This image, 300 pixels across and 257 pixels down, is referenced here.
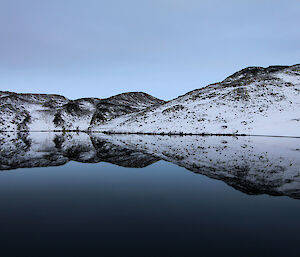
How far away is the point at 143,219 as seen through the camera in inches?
302

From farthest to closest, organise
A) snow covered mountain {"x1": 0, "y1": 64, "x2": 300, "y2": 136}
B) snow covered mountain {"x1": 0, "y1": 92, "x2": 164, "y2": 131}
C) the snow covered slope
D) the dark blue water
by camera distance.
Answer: snow covered mountain {"x1": 0, "y1": 92, "x2": 164, "y2": 131}, snow covered mountain {"x1": 0, "y1": 64, "x2": 300, "y2": 136}, the snow covered slope, the dark blue water

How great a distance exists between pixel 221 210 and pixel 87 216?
5083mm

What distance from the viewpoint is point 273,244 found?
5.96 m

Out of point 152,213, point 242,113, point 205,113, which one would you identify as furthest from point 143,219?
point 205,113

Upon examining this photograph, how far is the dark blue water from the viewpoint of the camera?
5852mm

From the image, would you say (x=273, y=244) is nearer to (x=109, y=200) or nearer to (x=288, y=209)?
(x=288, y=209)

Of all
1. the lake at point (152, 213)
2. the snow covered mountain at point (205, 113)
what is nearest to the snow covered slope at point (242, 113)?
the snow covered mountain at point (205, 113)

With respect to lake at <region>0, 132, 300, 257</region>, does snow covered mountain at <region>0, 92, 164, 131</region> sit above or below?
above

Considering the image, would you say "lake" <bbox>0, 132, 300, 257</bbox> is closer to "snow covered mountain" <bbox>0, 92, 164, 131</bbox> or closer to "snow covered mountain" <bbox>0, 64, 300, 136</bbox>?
"snow covered mountain" <bbox>0, 64, 300, 136</bbox>

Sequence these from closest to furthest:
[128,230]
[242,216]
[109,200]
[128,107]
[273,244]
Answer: [273,244] < [128,230] < [242,216] < [109,200] < [128,107]

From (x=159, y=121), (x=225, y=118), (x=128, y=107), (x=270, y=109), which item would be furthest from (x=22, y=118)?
(x=270, y=109)

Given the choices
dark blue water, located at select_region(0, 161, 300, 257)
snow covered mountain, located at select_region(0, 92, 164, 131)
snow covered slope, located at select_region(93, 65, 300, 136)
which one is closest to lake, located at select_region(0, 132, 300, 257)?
dark blue water, located at select_region(0, 161, 300, 257)

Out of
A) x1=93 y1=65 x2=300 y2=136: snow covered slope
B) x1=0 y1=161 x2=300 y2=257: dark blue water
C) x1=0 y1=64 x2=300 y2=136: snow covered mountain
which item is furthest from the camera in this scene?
x1=0 y1=64 x2=300 y2=136: snow covered mountain

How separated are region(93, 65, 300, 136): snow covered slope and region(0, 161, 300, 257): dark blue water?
157 ft
